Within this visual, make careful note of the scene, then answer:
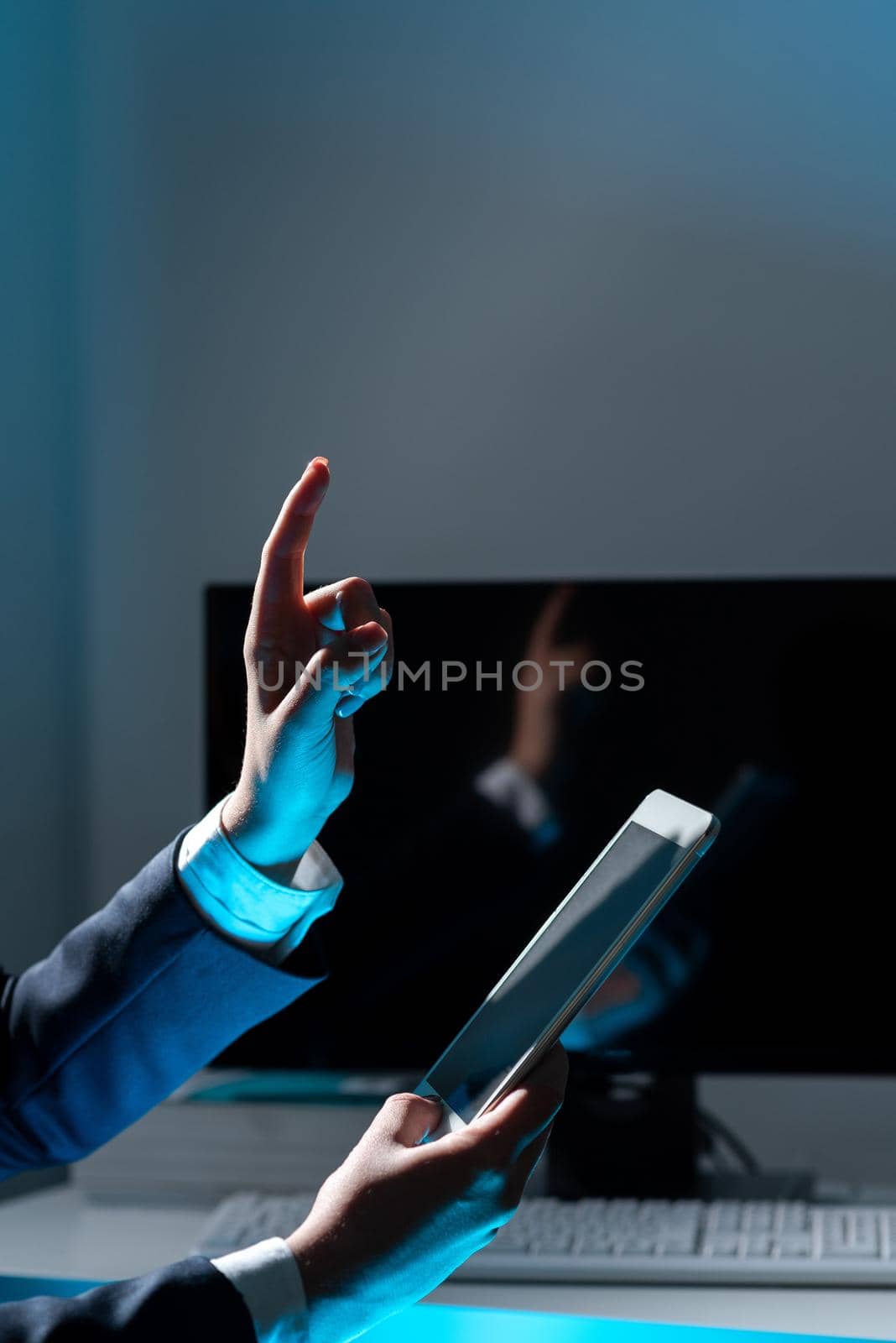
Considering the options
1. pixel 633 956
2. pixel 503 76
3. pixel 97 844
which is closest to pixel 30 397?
pixel 97 844

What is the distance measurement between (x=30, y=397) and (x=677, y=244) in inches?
24.5

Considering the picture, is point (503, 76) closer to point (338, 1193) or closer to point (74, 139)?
point (74, 139)

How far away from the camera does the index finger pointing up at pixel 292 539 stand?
24.6 inches

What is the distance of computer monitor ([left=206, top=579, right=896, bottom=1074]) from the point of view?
3.22 feet

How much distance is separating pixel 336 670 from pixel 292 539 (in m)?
0.07

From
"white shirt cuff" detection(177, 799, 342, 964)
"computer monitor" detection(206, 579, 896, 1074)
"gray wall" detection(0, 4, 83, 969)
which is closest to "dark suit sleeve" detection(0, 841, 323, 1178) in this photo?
"white shirt cuff" detection(177, 799, 342, 964)

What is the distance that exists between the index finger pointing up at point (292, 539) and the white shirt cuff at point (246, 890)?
126 mm

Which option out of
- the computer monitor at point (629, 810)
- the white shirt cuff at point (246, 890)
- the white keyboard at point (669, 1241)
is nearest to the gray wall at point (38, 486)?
the computer monitor at point (629, 810)

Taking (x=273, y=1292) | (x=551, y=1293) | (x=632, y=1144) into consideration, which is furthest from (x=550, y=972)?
(x=632, y=1144)

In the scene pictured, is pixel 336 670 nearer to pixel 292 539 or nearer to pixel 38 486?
pixel 292 539

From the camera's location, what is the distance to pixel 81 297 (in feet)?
4.31

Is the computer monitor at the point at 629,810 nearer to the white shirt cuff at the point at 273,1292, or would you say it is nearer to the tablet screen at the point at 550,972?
the tablet screen at the point at 550,972

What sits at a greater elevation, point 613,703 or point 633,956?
point 613,703

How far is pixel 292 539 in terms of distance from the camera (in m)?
0.63
